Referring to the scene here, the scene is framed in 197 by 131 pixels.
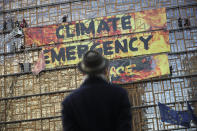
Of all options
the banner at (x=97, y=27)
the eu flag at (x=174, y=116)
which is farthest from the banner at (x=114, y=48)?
the eu flag at (x=174, y=116)

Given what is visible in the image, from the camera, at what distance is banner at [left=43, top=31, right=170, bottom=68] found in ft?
29.0

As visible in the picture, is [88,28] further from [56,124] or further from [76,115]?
[76,115]

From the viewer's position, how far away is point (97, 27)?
9.16 metres

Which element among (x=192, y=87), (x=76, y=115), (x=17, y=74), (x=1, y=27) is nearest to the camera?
(x=76, y=115)

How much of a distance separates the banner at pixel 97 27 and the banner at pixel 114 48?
205 mm

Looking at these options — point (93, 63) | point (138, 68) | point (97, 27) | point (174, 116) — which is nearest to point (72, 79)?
point (97, 27)

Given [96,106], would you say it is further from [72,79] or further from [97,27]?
[97,27]

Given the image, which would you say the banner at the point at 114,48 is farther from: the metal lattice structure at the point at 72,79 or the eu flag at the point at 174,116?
the eu flag at the point at 174,116

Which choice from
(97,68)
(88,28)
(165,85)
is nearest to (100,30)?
(88,28)

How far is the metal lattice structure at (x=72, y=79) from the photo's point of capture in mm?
8602

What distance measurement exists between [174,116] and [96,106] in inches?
276

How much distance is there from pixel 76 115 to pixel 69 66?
7.30 m

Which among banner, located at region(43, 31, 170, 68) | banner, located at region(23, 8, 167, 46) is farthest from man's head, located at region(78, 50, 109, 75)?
banner, located at region(23, 8, 167, 46)

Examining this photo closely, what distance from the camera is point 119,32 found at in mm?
9094
